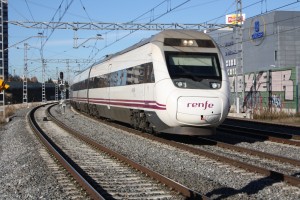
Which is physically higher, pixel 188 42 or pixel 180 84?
pixel 188 42

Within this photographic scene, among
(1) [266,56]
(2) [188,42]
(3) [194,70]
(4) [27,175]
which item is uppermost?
(1) [266,56]

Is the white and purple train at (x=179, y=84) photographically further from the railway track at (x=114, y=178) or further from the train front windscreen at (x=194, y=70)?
the railway track at (x=114, y=178)

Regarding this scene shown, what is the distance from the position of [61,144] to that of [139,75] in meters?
3.64

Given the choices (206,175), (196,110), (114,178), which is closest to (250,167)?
(206,175)

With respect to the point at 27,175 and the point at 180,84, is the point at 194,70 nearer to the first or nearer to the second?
the point at 180,84

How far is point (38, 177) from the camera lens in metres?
9.34

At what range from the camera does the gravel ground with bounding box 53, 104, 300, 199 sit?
761 centimetres

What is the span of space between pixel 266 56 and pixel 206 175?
4279 centimetres

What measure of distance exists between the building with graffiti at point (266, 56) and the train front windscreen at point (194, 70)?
20.1m

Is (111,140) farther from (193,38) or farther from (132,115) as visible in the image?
(193,38)

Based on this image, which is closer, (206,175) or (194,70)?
(206,175)

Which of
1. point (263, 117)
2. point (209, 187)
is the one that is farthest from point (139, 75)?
point (263, 117)

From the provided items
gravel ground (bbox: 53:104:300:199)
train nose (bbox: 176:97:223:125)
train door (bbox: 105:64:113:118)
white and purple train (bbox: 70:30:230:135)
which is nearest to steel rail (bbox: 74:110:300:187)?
gravel ground (bbox: 53:104:300:199)

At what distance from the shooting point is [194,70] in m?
14.1
